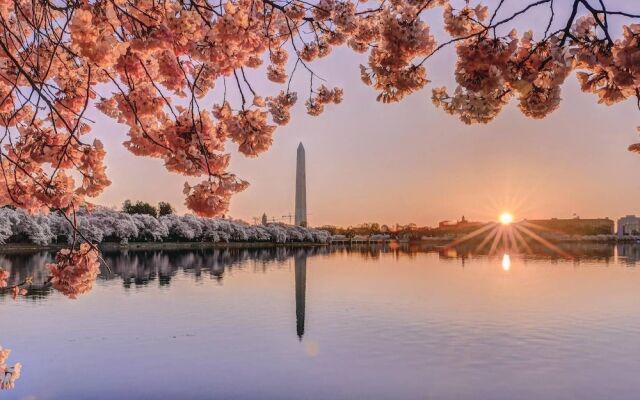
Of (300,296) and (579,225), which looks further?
(579,225)

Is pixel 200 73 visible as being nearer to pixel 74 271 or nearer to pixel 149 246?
pixel 74 271

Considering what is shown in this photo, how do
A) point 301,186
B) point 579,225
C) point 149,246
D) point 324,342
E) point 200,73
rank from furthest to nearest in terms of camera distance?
1. point 579,225
2. point 301,186
3. point 149,246
4. point 324,342
5. point 200,73

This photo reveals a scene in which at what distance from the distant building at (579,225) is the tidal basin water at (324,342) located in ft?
415

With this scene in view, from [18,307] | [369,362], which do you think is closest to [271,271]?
[18,307]

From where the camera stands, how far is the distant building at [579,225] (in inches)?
5748

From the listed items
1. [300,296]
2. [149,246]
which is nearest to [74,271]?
[300,296]

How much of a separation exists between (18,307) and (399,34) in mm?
20112

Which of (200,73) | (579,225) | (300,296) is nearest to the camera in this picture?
(200,73)

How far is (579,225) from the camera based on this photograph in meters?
147

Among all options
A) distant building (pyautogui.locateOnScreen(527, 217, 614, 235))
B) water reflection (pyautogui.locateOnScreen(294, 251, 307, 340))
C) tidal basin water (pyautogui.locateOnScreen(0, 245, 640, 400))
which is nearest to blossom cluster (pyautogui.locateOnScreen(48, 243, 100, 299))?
tidal basin water (pyautogui.locateOnScreen(0, 245, 640, 400))

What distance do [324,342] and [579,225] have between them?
145 metres

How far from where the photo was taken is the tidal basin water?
11906 millimetres

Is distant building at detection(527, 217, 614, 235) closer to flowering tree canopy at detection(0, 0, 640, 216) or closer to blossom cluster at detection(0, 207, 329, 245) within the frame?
blossom cluster at detection(0, 207, 329, 245)

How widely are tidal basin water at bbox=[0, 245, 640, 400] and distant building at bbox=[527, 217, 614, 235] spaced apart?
126516 mm
